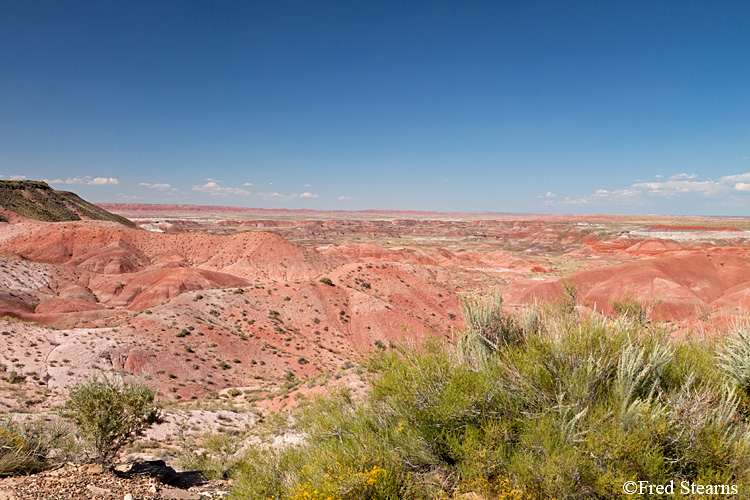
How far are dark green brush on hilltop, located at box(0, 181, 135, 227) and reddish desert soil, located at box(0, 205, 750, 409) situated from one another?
700 inches

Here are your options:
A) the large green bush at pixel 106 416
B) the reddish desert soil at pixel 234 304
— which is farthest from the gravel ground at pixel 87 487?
the reddish desert soil at pixel 234 304

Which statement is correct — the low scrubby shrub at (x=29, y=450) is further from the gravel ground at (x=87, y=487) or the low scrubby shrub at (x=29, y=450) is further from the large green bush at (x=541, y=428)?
the large green bush at (x=541, y=428)

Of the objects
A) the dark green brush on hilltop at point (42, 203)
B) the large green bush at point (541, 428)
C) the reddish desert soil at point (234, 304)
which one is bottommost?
the reddish desert soil at point (234, 304)

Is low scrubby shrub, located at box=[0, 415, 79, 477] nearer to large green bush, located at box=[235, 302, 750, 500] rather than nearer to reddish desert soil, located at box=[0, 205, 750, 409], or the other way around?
large green bush, located at box=[235, 302, 750, 500]

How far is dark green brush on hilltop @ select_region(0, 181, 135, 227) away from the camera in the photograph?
67.7 m

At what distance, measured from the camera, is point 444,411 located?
4652 mm

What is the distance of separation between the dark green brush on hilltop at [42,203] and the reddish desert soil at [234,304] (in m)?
17.8

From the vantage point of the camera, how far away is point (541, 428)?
400 centimetres

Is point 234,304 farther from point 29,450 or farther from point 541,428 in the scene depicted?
point 541,428

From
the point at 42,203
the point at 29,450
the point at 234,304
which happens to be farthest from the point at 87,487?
the point at 42,203

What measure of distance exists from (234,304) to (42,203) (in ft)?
251

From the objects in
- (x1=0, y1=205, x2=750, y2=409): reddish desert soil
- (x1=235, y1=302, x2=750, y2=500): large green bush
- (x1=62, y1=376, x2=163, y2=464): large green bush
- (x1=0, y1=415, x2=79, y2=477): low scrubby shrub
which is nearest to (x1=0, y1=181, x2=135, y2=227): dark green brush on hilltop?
(x1=0, y1=205, x2=750, y2=409): reddish desert soil

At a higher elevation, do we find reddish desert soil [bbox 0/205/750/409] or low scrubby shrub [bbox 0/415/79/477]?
low scrubby shrub [bbox 0/415/79/477]

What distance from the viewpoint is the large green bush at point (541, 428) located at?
142 inches
